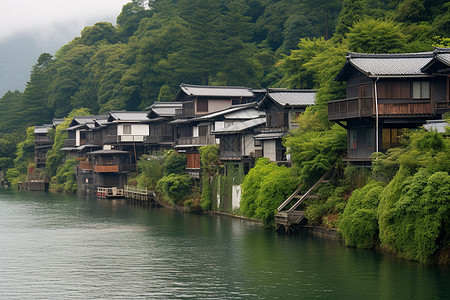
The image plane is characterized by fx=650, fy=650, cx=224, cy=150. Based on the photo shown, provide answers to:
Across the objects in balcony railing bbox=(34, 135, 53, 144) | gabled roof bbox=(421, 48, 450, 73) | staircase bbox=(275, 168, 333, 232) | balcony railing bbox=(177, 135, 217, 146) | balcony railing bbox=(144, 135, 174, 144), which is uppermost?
balcony railing bbox=(34, 135, 53, 144)

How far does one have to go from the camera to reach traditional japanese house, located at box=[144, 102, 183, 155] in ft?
310

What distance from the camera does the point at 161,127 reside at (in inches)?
3804

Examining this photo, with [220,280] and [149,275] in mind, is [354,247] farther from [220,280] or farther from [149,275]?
[149,275]

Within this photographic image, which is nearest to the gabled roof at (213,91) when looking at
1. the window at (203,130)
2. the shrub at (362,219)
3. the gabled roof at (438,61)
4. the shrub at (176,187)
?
the window at (203,130)

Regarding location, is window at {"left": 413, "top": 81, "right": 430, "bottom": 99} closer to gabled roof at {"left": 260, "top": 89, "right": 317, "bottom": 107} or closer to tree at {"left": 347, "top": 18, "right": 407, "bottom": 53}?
tree at {"left": 347, "top": 18, "right": 407, "bottom": 53}

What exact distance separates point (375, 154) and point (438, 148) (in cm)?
781

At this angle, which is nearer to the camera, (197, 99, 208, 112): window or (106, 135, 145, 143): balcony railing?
(197, 99, 208, 112): window

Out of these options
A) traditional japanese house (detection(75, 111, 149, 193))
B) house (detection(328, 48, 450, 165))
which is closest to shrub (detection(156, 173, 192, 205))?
traditional japanese house (detection(75, 111, 149, 193))

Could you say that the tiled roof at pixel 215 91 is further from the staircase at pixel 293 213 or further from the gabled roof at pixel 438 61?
the gabled roof at pixel 438 61

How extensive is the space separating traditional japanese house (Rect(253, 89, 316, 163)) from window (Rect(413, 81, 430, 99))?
47.0ft

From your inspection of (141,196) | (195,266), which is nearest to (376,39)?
(195,266)

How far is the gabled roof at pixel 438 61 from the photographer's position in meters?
44.2

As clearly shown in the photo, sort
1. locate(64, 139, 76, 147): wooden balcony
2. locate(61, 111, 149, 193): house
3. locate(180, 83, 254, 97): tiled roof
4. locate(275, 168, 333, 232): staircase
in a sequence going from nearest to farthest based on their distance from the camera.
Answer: locate(275, 168, 333, 232): staircase, locate(180, 83, 254, 97): tiled roof, locate(61, 111, 149, 193): house, locate(64, 139, 76, 147): wooden balcony

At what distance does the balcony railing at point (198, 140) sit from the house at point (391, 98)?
92.5ft
